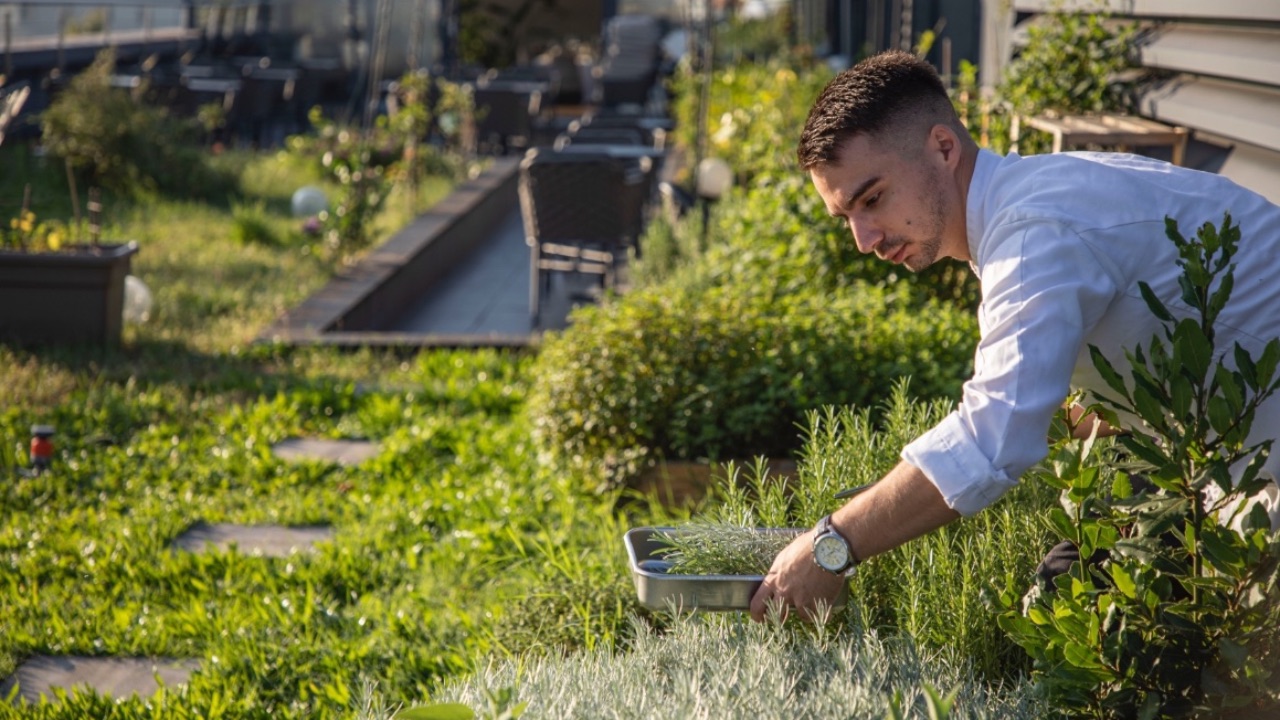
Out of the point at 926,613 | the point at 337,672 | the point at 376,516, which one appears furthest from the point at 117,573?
the point at 926,613

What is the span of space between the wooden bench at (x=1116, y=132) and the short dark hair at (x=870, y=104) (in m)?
2.15

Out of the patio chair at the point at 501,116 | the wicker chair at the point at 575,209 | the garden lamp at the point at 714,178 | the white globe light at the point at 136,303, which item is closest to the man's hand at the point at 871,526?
the wicker chair at the point at 575,209

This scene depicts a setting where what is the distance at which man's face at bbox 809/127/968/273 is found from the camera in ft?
6.62

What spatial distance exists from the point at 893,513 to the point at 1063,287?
0.40 m

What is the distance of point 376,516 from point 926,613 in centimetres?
253

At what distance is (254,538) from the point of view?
14.0 feet

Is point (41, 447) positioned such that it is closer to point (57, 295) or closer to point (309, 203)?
point (57, 295)

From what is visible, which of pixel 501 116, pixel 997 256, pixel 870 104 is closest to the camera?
pixel 997 256

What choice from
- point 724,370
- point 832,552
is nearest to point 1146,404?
point 832,552

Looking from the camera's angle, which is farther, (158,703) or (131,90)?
(131,90)

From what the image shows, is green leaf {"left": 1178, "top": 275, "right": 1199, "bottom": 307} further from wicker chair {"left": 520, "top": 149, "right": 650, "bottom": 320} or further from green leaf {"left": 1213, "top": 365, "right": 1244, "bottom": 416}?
wicker chair {"left": 520, "top": 149, "right": 650, "bottom": 320}

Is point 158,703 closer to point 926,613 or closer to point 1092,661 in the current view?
point 926,613

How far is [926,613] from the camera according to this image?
219 cm

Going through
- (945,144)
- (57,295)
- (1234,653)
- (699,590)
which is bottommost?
(57,295)
